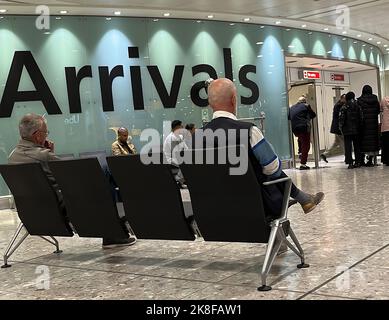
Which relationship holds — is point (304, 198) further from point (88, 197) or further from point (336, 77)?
point (336, 77)

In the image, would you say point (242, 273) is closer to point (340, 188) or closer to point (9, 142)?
point (340, 188)

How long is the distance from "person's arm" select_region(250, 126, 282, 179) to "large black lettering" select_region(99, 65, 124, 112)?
6992mm

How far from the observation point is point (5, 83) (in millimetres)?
8773

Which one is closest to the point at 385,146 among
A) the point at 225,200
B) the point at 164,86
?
the point at 164,86

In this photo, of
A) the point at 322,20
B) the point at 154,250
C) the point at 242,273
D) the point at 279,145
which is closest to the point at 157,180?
the point at 242,273

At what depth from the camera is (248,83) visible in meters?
11.4

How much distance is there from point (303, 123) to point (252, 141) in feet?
27.7

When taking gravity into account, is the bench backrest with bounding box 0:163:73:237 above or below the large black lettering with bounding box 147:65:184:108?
below

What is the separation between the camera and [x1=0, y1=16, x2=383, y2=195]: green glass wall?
8.98 m

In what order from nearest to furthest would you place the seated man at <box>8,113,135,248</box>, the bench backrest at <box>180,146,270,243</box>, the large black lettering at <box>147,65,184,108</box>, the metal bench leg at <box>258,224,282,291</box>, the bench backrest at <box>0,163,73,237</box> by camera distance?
the metal bench leg at <box>258,224,282,291</box>, the bench backrest at <box>180,146,270,243</box>, the bench backrest at <box>0,163,73,237</box>, the seated man at <box>8,113,135,248</box>, the large black lettering at <box>147,65,184,108</box>

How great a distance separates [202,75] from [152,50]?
1257mm

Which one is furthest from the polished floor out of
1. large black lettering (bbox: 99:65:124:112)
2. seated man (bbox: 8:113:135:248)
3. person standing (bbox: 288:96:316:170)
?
person standing (bbox: 288:96:316:170)

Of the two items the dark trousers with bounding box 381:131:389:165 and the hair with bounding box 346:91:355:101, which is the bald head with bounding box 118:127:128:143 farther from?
the dark trousers with bounding box 381:131:389:165

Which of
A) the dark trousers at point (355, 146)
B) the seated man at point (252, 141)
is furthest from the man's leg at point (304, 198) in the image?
the dark trousers at point (355, 146)
